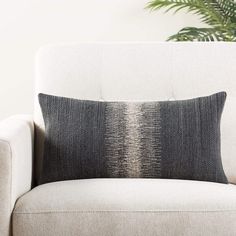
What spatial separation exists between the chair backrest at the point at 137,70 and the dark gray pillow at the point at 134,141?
0.21 metres

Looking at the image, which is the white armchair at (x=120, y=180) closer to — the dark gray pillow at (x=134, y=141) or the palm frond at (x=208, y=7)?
the dark gray pillow at (x=134, y=141)

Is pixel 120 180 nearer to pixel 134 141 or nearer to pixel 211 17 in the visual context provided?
pixel 134 141

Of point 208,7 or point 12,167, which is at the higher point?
point 208,7

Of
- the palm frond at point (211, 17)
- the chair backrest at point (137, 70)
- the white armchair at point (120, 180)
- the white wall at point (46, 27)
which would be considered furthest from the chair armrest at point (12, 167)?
the palm frond at point (211, 17)

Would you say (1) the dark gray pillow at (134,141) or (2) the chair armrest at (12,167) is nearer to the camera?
(2) the chair armrest at (12,167)

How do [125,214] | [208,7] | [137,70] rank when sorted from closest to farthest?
1. [125,214]
2. [137,70]
3. [208,7]

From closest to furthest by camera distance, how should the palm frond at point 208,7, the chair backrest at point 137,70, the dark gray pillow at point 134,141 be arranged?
1. the dark gray pillow at point 134,141
2. the chair backrest at point 137,70
3. the palm frond at point 208,7

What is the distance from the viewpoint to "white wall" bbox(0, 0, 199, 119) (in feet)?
8.68

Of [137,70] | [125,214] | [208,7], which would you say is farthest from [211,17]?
[125,214]

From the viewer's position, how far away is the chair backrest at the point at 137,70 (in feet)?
6.51

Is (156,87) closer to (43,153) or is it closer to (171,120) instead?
(171,120)

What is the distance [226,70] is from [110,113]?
0.49m

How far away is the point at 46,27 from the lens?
2.65m

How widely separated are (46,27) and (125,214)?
4.88ft
